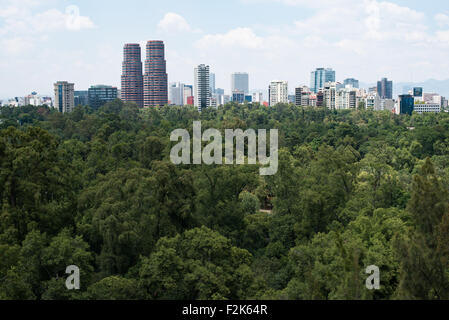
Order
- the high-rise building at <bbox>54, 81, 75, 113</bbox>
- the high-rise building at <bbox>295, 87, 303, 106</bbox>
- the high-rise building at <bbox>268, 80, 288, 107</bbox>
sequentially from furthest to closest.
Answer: the high-rise building at <bbox>268, 80, 288, 107</bbox>, the high-rise building at <bbox>295, 87, 303, 106</bbox>, the high-rise building at <bbox>54, 81, 75, 113</bbox>

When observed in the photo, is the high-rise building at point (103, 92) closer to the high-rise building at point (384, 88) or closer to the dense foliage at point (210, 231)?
the dense foliage at point (210, 231)

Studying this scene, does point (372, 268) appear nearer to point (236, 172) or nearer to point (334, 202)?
point (334, 202)

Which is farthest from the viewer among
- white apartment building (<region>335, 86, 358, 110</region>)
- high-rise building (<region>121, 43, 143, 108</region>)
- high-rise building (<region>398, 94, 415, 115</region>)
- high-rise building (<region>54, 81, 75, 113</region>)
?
high-rise building (<region>121, 43, 143, 108</region>)

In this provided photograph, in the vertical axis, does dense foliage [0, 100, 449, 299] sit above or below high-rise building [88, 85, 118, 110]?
below

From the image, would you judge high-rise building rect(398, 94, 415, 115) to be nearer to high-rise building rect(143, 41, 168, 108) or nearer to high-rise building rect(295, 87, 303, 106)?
high-rise building rect(295, 87, 303, 106)

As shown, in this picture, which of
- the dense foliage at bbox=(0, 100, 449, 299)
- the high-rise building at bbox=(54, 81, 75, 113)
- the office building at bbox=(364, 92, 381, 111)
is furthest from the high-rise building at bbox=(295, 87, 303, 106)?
the dense foliage at bbox=(0, 100, 449, 299)

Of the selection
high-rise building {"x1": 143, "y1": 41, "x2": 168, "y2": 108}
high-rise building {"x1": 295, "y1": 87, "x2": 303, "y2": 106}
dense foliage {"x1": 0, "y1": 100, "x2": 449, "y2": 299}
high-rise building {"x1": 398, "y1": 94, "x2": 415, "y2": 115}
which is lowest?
dense foliage {"x1": 0, "y1": 100, "x2": 449, "y2": 299}

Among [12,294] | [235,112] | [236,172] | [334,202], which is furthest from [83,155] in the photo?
[235,112]
